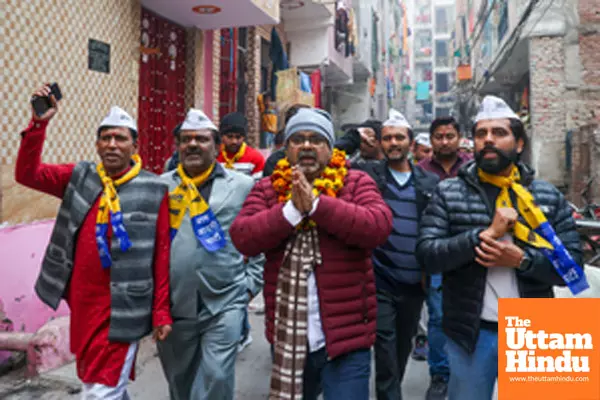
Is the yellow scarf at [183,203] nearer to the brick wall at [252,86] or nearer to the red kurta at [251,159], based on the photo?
the red kurta at [251,159]

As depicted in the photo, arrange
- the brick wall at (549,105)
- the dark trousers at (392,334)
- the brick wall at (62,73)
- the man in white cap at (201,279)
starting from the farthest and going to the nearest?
the brick wall at (549,105)
the brick wall at (62,73)
the dark trousers at (392,334)
the man in white cap at (201,279)

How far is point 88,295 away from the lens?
8.09ft

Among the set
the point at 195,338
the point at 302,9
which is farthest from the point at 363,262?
the point at 302,9

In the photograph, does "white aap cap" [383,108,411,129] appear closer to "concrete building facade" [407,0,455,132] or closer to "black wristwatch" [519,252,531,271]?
"black wristwatch" [519,252,531,271]

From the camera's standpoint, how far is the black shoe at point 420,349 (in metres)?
4.67

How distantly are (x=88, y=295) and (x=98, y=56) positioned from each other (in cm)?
466

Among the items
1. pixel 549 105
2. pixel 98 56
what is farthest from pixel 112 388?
pixel 549 105

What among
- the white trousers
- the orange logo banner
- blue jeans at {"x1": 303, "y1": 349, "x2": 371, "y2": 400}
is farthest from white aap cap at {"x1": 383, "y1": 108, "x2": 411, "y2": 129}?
the white trousers

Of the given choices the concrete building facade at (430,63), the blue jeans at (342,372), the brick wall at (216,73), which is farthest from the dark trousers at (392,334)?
the concrete building facade at (430,63)

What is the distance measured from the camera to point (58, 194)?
2695 mm

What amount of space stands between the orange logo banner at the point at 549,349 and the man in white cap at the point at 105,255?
5.56ft

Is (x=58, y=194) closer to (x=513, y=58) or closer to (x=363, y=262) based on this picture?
(x=363, y=262)

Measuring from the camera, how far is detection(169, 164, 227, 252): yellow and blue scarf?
282 centimetres

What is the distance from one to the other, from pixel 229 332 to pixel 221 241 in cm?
54
